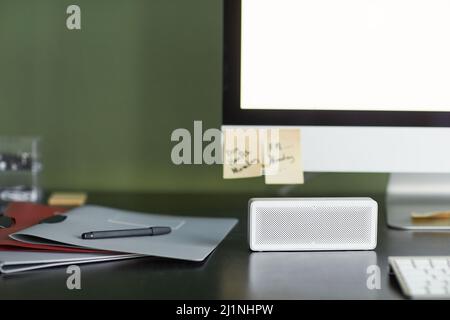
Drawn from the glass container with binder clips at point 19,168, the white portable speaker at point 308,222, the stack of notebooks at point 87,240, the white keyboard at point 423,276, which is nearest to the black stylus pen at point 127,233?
the stack of notebooks at point 87,240

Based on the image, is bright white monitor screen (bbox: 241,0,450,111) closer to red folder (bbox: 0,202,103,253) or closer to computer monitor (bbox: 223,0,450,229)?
computer monitor (bbox: 223,0,450,229)

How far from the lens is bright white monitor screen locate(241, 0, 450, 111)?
0.81 meters

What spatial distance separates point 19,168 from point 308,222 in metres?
0.64

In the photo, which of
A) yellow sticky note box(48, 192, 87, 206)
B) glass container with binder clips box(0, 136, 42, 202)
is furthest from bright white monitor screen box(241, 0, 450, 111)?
glass container with binder clips box(0, 136, 42, 202)

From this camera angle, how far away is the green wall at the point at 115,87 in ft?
3.69

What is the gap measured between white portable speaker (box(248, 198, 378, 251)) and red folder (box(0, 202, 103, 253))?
203 millimetres

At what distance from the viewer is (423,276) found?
0.56 m

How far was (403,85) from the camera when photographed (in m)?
0.81

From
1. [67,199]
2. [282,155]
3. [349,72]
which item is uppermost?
[349,72]

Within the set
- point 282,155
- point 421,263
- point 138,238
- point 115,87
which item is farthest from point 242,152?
point 115,87

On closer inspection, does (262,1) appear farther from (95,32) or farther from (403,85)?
(95,32)

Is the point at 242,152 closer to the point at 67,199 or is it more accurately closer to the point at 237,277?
the point at 237,277

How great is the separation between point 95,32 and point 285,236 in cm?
63

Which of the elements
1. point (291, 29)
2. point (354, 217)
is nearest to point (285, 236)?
point (354, 217)
